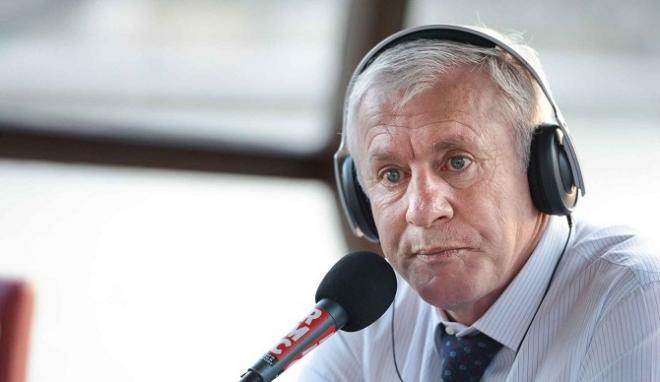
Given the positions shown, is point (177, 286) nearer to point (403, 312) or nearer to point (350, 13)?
point (350, 13)

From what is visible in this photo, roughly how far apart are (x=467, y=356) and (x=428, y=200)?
1.01ft

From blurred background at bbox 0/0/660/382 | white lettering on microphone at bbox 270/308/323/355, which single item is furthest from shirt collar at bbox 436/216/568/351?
blurred background at bbox 0/0/660/382

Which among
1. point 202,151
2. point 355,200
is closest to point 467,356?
point 355,200

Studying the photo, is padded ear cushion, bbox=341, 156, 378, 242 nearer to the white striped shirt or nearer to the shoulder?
the white striped shirt

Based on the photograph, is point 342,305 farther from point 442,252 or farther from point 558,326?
point 558,326

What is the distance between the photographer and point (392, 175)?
193cm

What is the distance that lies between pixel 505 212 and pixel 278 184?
87.9 inches

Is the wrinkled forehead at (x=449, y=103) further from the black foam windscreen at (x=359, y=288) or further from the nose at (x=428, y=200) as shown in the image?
the black foam windscreen at (x=359, y=288)

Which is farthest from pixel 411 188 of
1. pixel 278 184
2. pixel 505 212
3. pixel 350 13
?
→ pixel 278 184

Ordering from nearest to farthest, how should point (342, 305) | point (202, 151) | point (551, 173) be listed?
point (342, 305)
point (551, 173)
point (202, 151)

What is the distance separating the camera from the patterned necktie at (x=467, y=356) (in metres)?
1.88

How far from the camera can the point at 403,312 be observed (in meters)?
2.13

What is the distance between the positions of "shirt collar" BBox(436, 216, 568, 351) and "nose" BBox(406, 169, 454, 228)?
0.21 meters

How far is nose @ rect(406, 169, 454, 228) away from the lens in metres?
1.81
